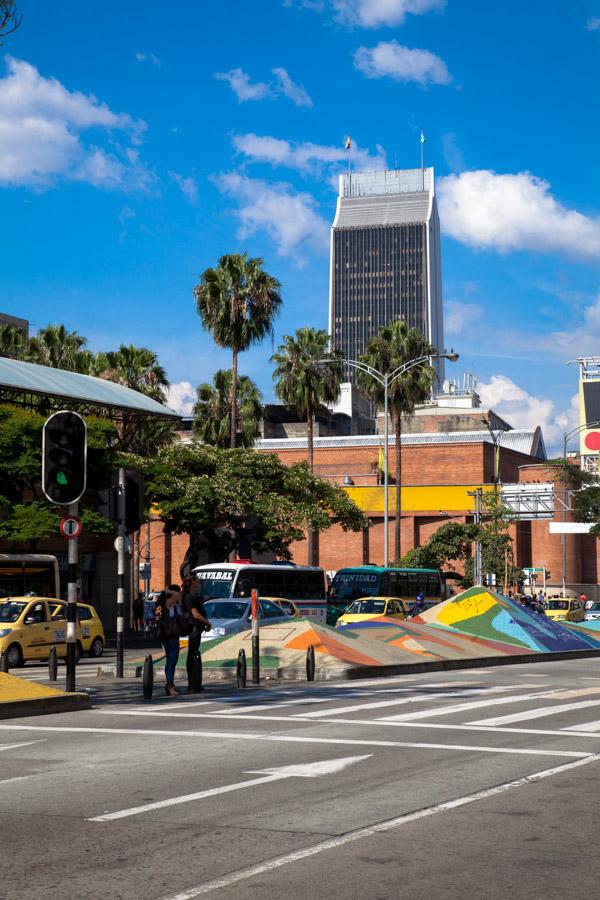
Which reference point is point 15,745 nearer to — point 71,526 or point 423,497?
point 71,526

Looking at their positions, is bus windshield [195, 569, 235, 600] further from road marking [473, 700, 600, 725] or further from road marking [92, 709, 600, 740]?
road marking [92, 709, 600, 740]

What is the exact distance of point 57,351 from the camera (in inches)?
2375

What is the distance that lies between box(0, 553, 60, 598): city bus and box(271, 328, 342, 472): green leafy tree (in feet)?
87.5

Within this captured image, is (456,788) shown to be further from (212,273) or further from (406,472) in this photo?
(406,472)

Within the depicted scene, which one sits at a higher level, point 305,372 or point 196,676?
point 305,372

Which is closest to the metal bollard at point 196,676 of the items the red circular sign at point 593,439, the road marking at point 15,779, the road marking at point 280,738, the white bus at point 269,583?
the road marking at point 280,738

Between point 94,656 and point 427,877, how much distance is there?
27251 mm

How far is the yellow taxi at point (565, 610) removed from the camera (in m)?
54.6

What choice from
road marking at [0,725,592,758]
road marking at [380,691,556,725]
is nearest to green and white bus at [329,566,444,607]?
road marking at [380,691,556,725]

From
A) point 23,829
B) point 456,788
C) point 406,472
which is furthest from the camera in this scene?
point 406,472

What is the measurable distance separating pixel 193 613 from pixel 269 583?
25037mm

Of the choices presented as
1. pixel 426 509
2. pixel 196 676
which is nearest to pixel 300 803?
pixel 196 676

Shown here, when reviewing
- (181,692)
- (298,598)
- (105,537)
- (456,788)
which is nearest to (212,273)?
(105,537)

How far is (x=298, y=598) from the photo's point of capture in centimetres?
4553
